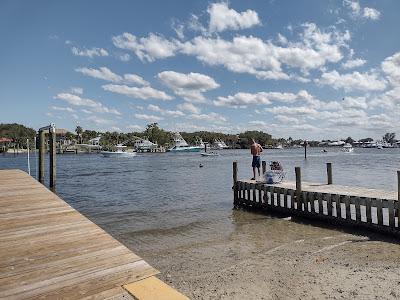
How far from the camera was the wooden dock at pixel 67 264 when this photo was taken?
Result: 14.6ft

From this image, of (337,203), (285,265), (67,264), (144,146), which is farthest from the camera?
(144,146)

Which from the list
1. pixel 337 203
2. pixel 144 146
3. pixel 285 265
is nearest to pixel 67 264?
pixel 285 265

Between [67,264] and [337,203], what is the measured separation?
10.5m

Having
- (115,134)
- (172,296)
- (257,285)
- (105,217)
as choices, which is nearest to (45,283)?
(172,296)

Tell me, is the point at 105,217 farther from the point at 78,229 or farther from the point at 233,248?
the point at 78,229

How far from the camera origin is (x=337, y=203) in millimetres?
13000

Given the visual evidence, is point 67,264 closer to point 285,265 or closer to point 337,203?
point 285,265

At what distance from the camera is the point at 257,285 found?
24.3 feet

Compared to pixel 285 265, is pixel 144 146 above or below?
above

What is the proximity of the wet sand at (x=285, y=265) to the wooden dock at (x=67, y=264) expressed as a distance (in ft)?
7.32

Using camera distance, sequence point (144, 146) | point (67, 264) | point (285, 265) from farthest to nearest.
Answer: point (144, 146)
point (285, 265)
point (67, 264)

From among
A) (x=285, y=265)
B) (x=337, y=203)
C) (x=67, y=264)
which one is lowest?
(x=285, y=265)

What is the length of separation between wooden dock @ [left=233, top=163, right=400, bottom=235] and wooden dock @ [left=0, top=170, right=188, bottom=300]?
9.02 metres

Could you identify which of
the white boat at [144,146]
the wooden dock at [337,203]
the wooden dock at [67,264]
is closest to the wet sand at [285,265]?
the wooden dock at [337,203]
